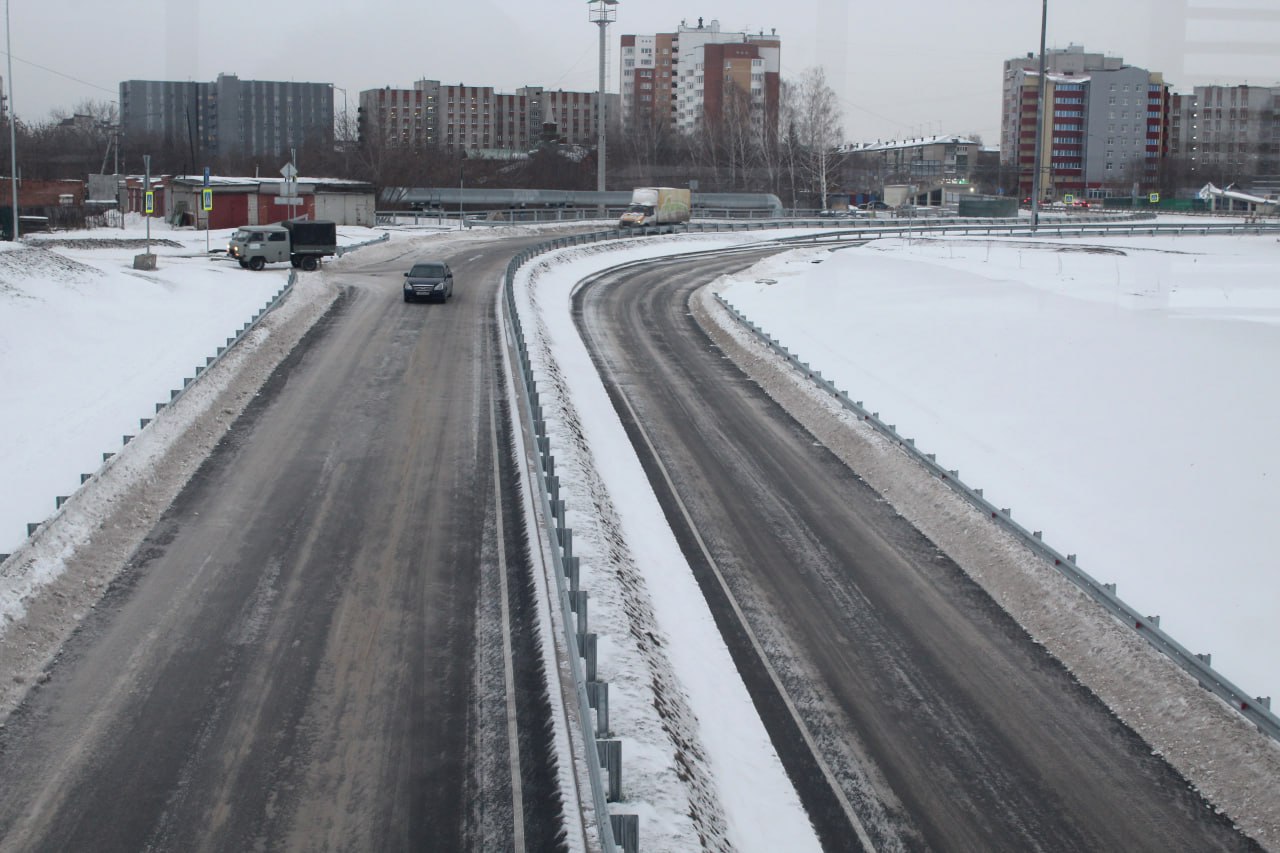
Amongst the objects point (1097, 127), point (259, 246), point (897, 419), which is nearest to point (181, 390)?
point (897, 419)

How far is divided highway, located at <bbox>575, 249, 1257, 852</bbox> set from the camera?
11.2 m

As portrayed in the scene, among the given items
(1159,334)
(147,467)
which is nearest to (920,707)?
(147,467)

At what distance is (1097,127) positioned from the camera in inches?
5846

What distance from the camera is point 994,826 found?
1102 centimetres

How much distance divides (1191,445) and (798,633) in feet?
34.7

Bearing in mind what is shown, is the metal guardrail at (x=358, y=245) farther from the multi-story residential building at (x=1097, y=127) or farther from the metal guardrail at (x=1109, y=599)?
the multi-story residential building at (x=1097, y=127)

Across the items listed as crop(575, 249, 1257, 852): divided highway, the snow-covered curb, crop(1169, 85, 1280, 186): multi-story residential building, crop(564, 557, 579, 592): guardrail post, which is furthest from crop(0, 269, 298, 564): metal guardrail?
crop(1169, 85, 1280, 186): multi-story residential building

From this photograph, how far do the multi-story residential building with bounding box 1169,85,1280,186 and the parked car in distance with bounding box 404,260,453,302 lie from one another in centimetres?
7371

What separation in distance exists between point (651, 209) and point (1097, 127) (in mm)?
100259

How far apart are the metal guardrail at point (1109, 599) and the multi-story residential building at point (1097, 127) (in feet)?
406

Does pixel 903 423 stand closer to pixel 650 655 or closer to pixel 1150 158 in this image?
pixel 650 655

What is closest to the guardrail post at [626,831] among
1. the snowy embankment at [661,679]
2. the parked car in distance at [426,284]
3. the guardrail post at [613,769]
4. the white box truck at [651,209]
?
the snowy embankment at [661,679]

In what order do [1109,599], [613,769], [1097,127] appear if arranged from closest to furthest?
[613,769], [1109,599], [1097,127]

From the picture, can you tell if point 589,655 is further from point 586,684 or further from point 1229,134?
point 1229,134
